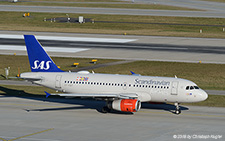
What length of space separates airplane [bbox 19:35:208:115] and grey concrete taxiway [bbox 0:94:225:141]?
195cm

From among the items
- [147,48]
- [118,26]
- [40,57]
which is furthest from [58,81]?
[118,26]

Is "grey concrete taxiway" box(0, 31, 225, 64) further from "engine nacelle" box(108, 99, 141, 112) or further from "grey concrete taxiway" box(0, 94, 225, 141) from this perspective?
"engine nacelle" box(108, 99, 141, 112)

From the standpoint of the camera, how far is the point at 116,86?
5309 centimetres

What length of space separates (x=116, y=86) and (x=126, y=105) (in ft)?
11.7

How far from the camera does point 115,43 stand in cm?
10481

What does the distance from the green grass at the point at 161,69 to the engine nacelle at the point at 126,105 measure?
→ 20848mm

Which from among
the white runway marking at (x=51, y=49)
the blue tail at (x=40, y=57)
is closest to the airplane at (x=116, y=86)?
the blue tail at (x=40, y=57)

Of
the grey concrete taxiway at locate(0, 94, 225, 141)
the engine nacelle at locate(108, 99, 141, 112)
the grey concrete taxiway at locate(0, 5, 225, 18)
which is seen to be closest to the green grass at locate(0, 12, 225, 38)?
the grey concrete taxiway at locate(0, 5, 225, 18)

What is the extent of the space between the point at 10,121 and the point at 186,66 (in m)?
40.3

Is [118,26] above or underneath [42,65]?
above

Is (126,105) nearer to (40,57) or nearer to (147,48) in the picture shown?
(40,57)

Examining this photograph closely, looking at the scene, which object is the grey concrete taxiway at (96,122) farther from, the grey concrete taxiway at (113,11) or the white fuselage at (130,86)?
the grey concrete taxiway at (113,11)

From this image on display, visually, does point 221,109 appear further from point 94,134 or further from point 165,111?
point 94,134

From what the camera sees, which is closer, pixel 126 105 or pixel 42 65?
pixel 126 105
